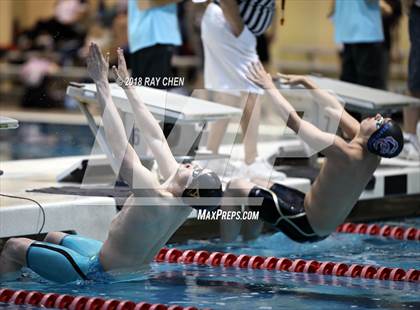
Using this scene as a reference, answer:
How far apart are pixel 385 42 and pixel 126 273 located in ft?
14.6

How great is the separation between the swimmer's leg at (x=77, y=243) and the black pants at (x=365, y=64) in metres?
3.89

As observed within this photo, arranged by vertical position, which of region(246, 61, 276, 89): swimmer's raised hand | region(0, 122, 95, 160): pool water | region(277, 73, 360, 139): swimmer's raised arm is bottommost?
region(0, 122, 95, 160): pool water

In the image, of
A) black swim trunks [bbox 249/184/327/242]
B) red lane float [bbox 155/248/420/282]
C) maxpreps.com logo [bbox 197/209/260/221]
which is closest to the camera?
red lane float [bbox 155/248/420/282]

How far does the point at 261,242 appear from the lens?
662 centimetres

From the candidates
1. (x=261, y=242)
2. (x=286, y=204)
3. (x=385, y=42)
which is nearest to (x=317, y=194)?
(x=286, y=204)

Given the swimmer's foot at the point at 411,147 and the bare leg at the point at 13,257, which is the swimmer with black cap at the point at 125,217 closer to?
the bare leg at the point at 13,257

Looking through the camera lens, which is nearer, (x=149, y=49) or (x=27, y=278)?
(x=27, y=278)

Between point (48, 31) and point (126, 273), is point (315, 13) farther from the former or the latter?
point (126, 273)

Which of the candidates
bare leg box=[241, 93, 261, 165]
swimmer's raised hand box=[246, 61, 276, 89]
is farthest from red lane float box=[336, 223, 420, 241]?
swimmer's raised hand box=[246, 61, 276, 89]

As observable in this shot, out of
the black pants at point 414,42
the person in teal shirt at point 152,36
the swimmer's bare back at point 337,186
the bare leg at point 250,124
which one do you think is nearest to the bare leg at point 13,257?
the swimmer's bare back at point 337,186

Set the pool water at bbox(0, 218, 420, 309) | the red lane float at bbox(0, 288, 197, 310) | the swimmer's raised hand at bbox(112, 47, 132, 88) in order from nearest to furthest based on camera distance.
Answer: the red lane float at bbox(0, 288, 197, 310) < the pool water at bbox(0, 218, 420, 309) < the swimmer's raised hand at bbox(112, 47, 132, 88)

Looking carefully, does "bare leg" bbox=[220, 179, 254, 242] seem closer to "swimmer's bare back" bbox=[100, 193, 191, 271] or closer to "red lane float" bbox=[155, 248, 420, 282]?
"red lane float" bbox=[155, 248, 420, 282]

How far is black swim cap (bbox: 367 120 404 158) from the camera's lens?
5547mm

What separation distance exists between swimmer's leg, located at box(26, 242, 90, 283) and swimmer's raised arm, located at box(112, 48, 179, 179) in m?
0.59
